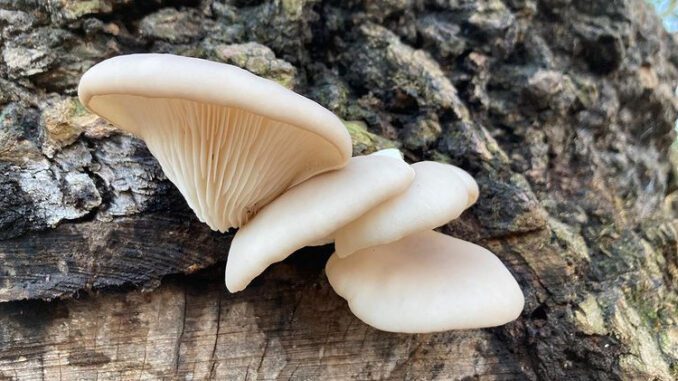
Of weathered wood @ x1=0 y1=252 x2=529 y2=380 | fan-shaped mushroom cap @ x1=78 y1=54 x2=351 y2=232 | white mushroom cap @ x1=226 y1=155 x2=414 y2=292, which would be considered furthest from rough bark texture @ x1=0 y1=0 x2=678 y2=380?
white mushroom cap @ x1=226 y1=155 x2=414 y2=292

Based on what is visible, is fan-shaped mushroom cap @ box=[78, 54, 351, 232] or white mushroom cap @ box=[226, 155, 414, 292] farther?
white mushroom cap @ box=[226, 155, 414, 292]

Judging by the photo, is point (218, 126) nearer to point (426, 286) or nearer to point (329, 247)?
point (329, 247)

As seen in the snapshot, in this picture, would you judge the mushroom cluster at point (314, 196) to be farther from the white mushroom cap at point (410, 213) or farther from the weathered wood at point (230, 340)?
the weathered wood at point (230, 340)

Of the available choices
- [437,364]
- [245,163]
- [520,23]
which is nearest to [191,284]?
[245,163]

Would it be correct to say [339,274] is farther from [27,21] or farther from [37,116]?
[27,21]

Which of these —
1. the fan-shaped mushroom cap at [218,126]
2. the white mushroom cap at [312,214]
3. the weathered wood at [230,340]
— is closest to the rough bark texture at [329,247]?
the weathered wood at [230,340]

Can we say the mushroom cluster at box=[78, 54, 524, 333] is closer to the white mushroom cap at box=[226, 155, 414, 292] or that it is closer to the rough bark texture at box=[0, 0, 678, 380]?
the white mushroom cap at box=[226, 155, 414, 292]

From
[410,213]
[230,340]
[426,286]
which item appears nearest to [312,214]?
[410,213]
